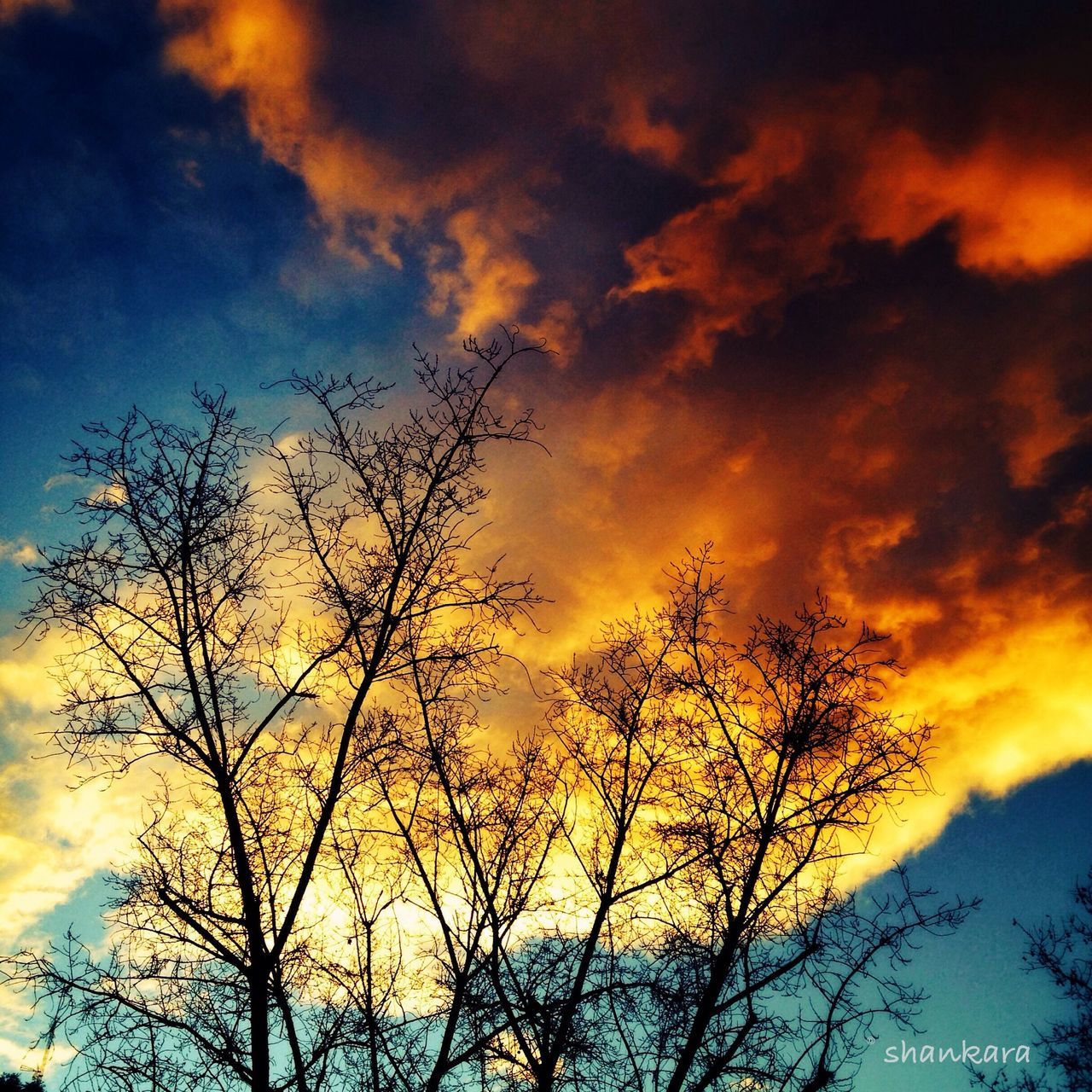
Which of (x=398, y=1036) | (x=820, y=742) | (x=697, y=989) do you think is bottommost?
(x=697, y=989)

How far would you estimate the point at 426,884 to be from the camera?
8789 mm

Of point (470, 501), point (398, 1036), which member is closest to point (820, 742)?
point (470, 501)

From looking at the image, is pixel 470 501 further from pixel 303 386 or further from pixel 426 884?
pixel 426 884

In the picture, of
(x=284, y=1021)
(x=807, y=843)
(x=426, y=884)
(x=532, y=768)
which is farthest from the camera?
(x=532, y=768)

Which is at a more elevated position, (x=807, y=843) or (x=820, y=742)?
(x=820, y=742)

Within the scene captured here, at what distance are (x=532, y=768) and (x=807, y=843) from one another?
3502mm

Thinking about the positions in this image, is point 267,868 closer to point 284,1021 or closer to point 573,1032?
point 284,1021

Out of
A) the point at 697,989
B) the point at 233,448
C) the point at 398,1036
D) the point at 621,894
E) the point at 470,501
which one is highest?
the point at 233,448

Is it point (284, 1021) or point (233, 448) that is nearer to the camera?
point (284, 1021)

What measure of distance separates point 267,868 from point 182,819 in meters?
1.05

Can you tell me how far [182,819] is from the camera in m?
7.64

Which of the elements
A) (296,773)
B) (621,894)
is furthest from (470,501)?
(621,894)

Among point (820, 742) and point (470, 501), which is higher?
point (470, 501)

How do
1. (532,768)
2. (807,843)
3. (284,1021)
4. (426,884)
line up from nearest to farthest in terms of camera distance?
(284,1021)
(807,843)
(426,884)
(532,768)
